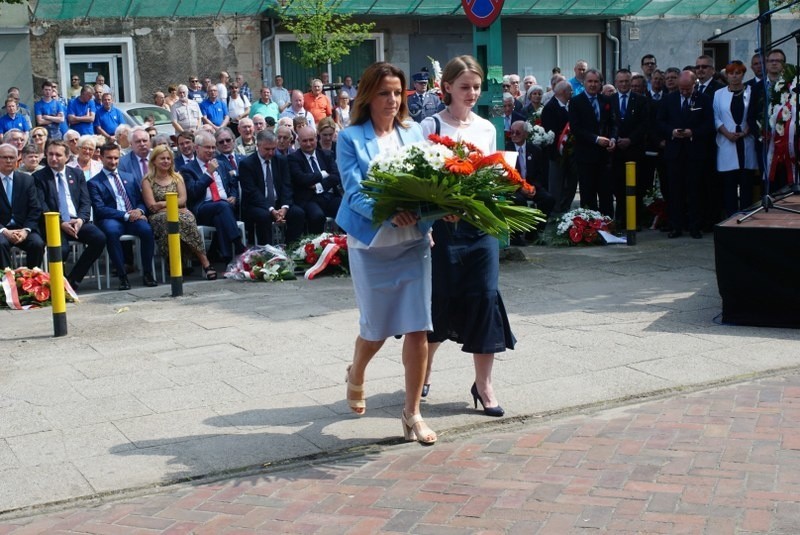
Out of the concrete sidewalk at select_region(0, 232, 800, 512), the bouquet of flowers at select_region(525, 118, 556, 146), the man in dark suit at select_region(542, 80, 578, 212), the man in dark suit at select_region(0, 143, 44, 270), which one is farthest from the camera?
the man in dark suit at select_region(542, 80, 578, 212)

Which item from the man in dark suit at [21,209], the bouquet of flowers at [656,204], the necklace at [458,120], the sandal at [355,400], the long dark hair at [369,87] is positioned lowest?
the sandal at [355,400]

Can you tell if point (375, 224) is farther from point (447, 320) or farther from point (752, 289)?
point (752, 289)

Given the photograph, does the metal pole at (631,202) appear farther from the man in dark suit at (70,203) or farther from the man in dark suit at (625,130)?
the man in dark suit at (70,203)

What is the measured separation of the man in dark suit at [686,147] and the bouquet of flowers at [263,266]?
5.41 metres

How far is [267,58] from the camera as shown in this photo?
27.7 metres

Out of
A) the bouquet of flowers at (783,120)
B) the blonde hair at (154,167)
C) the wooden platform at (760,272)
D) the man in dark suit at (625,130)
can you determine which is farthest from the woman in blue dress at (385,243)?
the man in dark suit at (625,130)

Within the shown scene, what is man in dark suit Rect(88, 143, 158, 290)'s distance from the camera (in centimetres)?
1212

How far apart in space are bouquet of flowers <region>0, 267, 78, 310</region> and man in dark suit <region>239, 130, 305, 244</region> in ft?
8.81

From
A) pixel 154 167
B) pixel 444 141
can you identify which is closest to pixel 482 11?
pixel 154 167

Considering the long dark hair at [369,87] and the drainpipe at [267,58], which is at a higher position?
the drainpipe at [267,58]

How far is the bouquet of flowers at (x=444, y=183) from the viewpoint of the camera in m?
5.60

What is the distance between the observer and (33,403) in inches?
284

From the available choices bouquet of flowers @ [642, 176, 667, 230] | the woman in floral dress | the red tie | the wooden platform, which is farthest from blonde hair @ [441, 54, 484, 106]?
bouquet of flowers @ [642, 176, 667, 230]

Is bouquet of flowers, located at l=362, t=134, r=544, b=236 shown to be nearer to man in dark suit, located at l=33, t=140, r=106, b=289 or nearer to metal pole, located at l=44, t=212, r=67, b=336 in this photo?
metal pole, located at l=44, t=212, r=67, b=336
